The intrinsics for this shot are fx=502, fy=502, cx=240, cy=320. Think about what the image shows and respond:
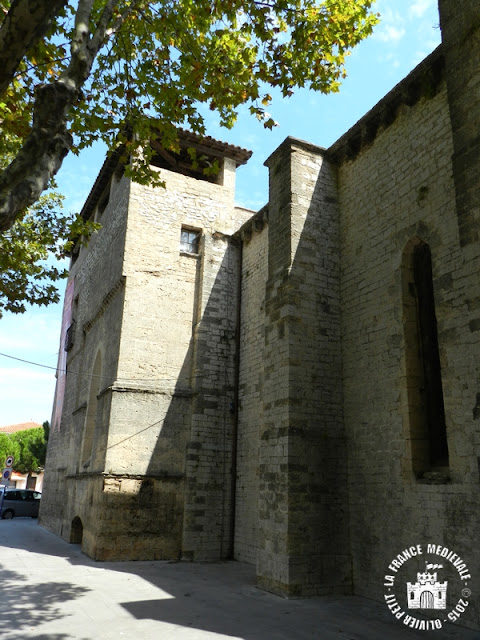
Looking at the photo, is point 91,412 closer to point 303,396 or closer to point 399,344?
point 303,396

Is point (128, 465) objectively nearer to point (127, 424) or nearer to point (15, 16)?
point (127, 424)

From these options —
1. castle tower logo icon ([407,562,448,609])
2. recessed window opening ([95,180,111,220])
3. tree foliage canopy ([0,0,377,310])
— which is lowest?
castle tower logo icon ([407,562,448,609])

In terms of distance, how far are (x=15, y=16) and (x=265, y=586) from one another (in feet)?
26.0

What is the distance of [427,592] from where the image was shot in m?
6.35

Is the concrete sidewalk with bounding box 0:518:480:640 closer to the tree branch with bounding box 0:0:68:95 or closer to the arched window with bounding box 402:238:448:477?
the arched window with bounding box 402:238:448:477

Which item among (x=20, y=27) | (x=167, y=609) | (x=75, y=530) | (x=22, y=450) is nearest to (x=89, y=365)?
(x=75, y=530)

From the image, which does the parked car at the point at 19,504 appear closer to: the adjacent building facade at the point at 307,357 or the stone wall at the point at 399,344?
the adjacent building facade at the point at 307,357

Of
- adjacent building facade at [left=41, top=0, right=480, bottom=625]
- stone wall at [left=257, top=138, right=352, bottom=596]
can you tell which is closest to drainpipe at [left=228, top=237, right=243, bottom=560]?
adjacent building facade at [left=41, top=0, right=480, bottom=625]

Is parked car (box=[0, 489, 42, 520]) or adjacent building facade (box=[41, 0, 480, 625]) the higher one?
adjacent building facade (box=[41, 0, 480, 625])

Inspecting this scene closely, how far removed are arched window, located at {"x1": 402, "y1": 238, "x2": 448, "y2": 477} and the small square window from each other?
23.0ft

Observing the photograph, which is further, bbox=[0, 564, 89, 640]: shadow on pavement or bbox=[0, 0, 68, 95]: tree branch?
bbox=[0, 564, 89, 640]: shadow on pavement

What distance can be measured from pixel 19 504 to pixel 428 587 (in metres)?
21.6

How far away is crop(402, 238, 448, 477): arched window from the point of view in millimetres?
7023

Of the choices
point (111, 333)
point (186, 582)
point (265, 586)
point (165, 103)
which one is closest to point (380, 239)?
point (165, 103)
